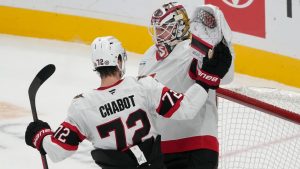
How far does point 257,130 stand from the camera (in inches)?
156

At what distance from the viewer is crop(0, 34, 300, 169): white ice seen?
163 inches

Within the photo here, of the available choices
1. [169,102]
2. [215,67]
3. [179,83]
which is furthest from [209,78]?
[179,83]

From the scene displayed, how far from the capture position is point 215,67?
2.41 meters

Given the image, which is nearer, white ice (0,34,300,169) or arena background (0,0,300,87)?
white ice (0,34,300,169)

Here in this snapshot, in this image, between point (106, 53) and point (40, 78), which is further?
point (40, 78)

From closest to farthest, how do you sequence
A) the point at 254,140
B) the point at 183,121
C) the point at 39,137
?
the point at 39,137
the point at 183,121
the point at 254,140

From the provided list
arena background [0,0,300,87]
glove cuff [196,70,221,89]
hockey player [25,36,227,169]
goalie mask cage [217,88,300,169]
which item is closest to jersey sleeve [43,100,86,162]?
hockey player [25,36,227,169]

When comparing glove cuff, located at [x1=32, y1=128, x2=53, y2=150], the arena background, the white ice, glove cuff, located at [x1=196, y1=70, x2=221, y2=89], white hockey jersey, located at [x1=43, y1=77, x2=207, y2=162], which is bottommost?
the white ice

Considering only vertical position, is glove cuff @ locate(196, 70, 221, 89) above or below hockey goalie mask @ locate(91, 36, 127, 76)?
below

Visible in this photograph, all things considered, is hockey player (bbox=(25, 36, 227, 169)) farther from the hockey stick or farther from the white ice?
the white ice

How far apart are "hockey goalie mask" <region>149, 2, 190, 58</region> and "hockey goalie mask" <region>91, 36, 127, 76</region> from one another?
0.34 meters

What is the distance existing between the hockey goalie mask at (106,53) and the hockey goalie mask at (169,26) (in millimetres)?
337

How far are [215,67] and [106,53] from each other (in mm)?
387

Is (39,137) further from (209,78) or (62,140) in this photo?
(209,78)
